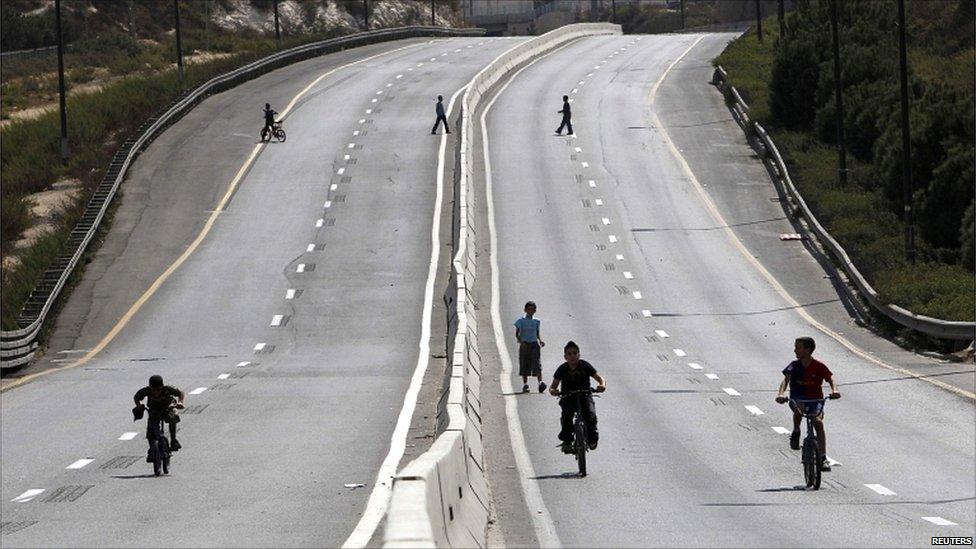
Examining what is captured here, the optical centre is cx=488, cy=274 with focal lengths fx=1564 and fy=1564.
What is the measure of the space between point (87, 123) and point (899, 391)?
4581 cm

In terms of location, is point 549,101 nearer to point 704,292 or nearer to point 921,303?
point 704,292

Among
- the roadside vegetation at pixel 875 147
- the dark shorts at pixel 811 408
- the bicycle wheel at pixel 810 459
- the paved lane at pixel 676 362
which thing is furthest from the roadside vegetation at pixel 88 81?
the bicycle wheel at pixel 810 459

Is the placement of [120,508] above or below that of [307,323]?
above

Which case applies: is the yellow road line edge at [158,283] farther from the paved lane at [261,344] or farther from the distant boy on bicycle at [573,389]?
the distant boy on bicycle at [573,389]

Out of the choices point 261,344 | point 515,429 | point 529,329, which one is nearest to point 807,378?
point 515,429

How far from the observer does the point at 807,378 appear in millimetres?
16812

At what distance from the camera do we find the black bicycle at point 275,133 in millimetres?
62241

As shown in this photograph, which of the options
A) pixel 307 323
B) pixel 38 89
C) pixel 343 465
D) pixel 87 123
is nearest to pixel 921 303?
pixel 307 323

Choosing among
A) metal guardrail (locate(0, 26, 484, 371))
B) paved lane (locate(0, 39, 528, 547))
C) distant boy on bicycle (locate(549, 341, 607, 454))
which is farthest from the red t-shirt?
metal guardrail (locate(0, 26, 484, 371))

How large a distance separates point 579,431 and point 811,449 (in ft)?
8.54

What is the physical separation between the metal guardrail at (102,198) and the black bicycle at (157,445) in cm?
1586

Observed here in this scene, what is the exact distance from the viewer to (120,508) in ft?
53.0

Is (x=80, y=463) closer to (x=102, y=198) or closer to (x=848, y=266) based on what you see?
(x=848, y=266)

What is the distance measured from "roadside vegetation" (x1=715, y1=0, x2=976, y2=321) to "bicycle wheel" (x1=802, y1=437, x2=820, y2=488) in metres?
17.6
